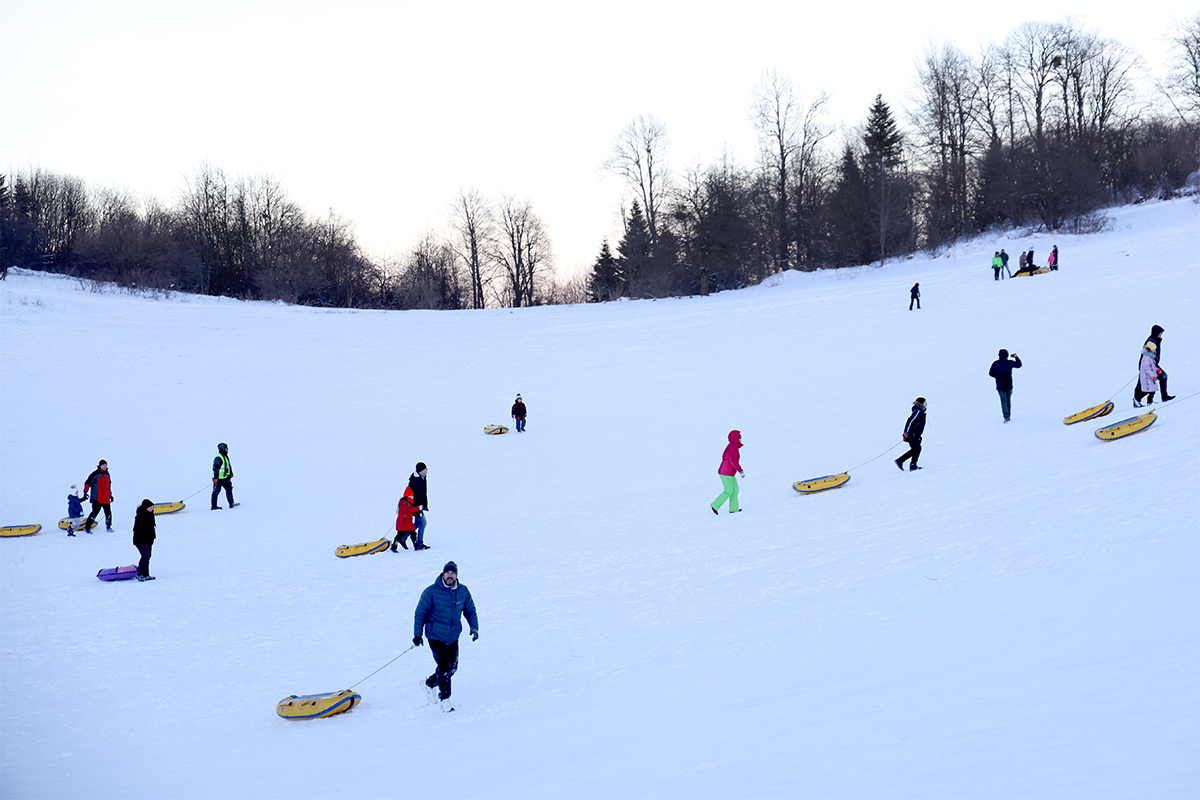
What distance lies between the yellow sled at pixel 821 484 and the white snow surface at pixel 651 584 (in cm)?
32

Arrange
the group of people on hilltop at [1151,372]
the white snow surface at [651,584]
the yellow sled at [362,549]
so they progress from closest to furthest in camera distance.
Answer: the white snow surface at [651,584] < the yellow sled at [362,549] < the group of people on hilltop at [1151,372]

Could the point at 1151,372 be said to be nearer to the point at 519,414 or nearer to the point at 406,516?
the point at 406,516

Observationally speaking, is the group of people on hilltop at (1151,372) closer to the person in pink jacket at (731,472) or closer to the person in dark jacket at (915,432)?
the person in dark jacket at (915,432)

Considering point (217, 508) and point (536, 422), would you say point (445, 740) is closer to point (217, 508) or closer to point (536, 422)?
point (217, 508)

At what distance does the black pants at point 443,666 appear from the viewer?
7.39 m

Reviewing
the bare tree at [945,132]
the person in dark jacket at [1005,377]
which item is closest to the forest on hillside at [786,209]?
the bare tree at [945,132]

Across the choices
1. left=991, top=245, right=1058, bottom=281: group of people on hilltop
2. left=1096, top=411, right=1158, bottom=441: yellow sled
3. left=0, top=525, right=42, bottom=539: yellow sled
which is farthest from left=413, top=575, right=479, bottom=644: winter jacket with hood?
left=991, top=245, right=1058, bottom=281: group of people on hilltop

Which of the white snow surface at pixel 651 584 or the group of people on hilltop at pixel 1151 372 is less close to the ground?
the group of people on hilltop at pixel 1151 372

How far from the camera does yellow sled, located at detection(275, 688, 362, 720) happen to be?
7.12 metres

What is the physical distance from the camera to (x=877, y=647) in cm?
691

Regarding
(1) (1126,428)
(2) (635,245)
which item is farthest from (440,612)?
(2) (635,245)

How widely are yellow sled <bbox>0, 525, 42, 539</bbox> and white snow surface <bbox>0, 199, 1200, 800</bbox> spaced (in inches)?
20.1

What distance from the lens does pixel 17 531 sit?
15539 millimetres

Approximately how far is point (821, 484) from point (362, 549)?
840 cm
